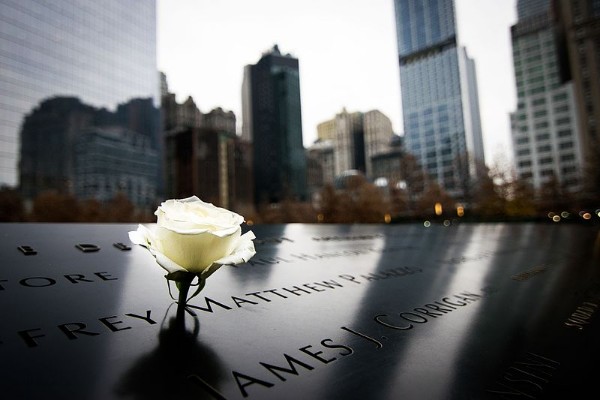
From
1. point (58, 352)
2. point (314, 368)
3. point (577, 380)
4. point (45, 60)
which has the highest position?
point (45, 60)

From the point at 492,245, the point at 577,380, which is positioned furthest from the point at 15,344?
Answer: the point at 492,245

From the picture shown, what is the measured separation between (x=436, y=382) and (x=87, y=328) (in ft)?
3.41

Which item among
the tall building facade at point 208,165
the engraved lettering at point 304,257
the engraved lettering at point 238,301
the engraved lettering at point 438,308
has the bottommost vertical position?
the engraved lettering at point 438,308

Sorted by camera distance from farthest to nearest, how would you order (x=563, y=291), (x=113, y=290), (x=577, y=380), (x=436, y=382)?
(x=563, y=291), (x=113, y=290), (x=577, y=380), (x=436, y=382)

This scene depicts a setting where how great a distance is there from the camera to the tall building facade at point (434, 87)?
12669 centimetres

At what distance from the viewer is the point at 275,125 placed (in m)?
123

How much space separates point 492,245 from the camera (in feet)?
14.9

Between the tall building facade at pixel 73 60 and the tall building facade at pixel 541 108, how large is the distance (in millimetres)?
91417

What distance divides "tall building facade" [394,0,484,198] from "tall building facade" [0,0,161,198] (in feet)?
278

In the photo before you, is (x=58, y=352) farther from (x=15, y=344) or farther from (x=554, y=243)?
(x=554, y=243)

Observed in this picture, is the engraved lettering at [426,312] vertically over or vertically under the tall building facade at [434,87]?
under

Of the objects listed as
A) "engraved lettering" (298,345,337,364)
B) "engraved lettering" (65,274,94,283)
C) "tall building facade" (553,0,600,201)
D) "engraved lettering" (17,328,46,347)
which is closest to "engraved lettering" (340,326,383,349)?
"engraved lettering" (298,345,337,364)

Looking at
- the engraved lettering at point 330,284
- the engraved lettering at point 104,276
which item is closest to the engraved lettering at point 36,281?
the engraved lettering at point 104,276

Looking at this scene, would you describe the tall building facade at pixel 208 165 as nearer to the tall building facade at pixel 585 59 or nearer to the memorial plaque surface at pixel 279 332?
the tall building facade at pixel 585 59
